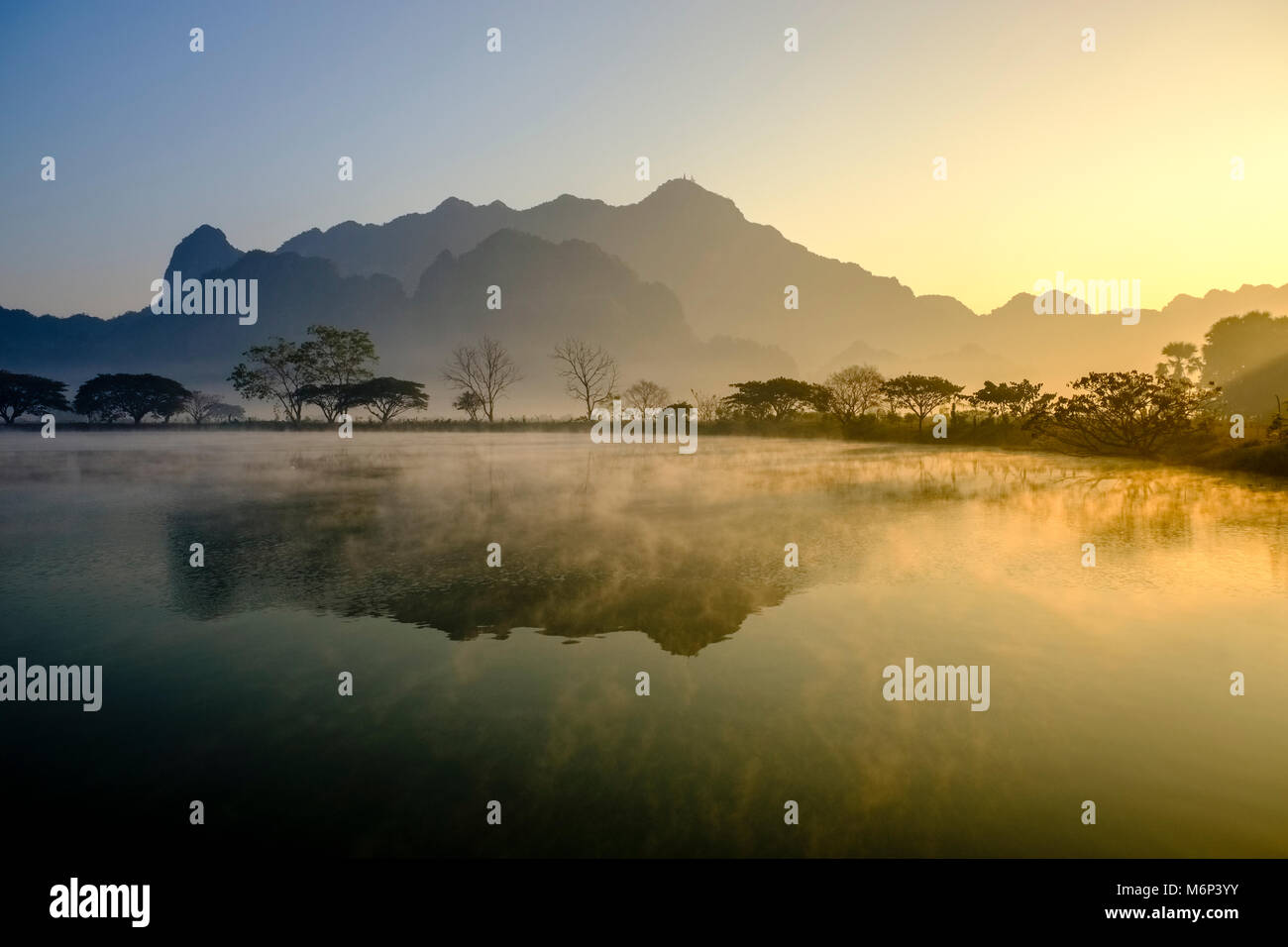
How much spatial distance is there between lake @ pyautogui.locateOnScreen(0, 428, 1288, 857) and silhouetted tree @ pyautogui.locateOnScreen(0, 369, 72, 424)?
112 metres

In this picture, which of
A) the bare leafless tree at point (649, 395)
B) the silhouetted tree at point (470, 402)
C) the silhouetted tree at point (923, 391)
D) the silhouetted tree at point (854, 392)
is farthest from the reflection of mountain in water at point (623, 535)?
the silhouetted tree at point (470, 402)

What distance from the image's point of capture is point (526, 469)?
1469 inches

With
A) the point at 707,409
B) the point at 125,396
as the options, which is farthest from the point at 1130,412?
the point at 125,396

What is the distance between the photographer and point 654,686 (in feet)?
28.0

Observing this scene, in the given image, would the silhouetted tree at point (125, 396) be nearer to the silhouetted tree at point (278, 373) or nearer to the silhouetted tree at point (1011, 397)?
the silhouetted tree at point (278, 373)

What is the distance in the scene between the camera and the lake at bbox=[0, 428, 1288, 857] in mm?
5703

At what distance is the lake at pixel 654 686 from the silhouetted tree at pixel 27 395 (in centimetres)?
11216

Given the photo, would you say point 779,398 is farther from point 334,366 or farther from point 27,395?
point 27,395

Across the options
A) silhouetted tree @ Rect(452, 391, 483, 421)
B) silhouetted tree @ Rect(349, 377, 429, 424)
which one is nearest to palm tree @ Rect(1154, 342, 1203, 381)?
silhouetted tree @ Rect(452, 391, 483, 421)

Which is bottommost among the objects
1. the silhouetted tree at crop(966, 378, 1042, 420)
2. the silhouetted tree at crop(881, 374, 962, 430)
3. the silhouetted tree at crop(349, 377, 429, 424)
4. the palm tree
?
→ the silhouetted tree at crop(966, 378, 1042, 420)

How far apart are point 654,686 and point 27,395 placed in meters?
134

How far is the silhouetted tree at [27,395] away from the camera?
100812 millimetres

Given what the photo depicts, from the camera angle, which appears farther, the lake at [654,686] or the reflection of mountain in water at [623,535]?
the reflection of mountain in water at [623,535]

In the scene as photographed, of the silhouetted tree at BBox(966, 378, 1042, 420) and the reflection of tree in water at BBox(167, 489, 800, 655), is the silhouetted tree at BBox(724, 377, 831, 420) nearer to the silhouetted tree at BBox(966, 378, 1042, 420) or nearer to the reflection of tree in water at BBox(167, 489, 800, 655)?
the silhouetted tree at BBox(966, 378, 1042, 420)
